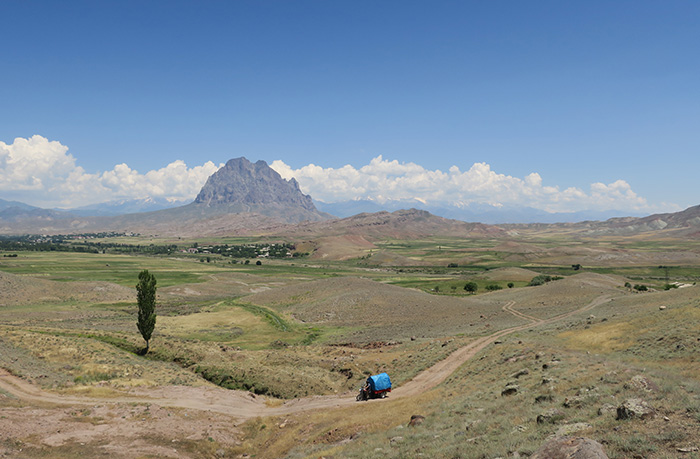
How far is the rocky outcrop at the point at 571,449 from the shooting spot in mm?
13999

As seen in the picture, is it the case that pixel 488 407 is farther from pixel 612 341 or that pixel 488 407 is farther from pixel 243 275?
pixel 243 275

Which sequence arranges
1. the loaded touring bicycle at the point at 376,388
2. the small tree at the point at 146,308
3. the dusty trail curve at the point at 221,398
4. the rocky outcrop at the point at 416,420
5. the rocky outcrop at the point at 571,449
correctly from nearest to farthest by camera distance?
1. the rocky outcrop at the point at 571,449
2. the rocky outcrop at the point at 416,420
3. the dusty trail curve at the point at 221,398
4. the loaded touring bicycle at the point at 376,388
5. the small tree at the point at 146,308

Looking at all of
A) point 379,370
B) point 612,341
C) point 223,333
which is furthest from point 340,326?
point 612,341

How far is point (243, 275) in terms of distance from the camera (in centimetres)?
17838

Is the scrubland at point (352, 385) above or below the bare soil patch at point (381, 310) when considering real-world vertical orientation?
above

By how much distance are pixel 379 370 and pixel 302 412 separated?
16.3 metres

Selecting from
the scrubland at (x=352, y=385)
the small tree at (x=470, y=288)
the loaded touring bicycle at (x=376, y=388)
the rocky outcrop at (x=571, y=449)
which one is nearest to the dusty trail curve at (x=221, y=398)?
the scrubland at (x=352, y=385)

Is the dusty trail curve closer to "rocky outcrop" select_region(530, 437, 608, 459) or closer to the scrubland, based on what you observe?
the scrubland

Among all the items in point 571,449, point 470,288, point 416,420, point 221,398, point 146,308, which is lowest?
point 470,288

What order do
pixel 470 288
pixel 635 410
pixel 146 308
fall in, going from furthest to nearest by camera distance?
1. pixel 470 288
2. pixel 146 308
3. pixel 635 410

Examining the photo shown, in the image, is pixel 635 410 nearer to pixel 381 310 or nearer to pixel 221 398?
pixel 221 398

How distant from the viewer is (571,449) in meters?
14.7

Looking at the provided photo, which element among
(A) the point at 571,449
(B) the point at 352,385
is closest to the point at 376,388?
(B) the point at 352,385

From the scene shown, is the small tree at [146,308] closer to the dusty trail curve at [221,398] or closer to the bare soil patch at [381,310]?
the dusty trail curve at [221,398]
